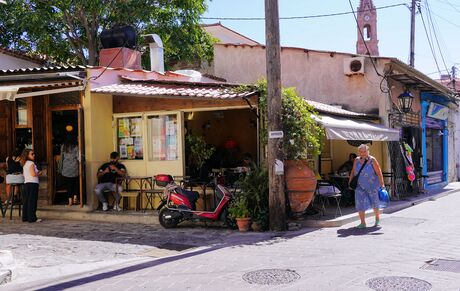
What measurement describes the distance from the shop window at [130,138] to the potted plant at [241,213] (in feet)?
10.7

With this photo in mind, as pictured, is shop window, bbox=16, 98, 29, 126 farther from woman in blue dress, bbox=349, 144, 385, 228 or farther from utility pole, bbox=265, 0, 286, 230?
woman in blue dress, bbox=349, 144, 385, 228

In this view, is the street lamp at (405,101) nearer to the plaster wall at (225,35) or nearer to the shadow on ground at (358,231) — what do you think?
the shadow on ground at (358,231)

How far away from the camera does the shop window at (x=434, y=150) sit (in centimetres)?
1965

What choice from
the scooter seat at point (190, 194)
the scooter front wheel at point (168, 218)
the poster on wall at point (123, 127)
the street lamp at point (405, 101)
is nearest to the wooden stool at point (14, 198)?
the poster on wall at point (123, 127)

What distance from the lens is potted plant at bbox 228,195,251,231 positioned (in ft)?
30.6

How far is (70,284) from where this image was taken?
5980 millimetres

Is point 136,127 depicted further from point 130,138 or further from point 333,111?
point 333,111

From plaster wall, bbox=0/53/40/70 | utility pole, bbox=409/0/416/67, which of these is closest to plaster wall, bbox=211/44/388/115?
plaster wall, bbox=0/53/40/70

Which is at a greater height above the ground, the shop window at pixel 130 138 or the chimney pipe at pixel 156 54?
the chimney pipe at pixel 156 54

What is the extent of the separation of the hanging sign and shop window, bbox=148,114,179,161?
11.6m

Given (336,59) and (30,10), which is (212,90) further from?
(30,10)

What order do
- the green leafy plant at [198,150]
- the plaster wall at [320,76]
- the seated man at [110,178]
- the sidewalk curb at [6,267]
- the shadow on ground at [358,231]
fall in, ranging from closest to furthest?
the sidewalk curb at [6,267]
the shadow on ground at [358,231]
the seated man at [110,178]
the green leafy plant at [198,150]
the plaster wall at [320,76]

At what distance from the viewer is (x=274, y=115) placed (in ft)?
30.3

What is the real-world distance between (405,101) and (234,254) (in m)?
10.5
